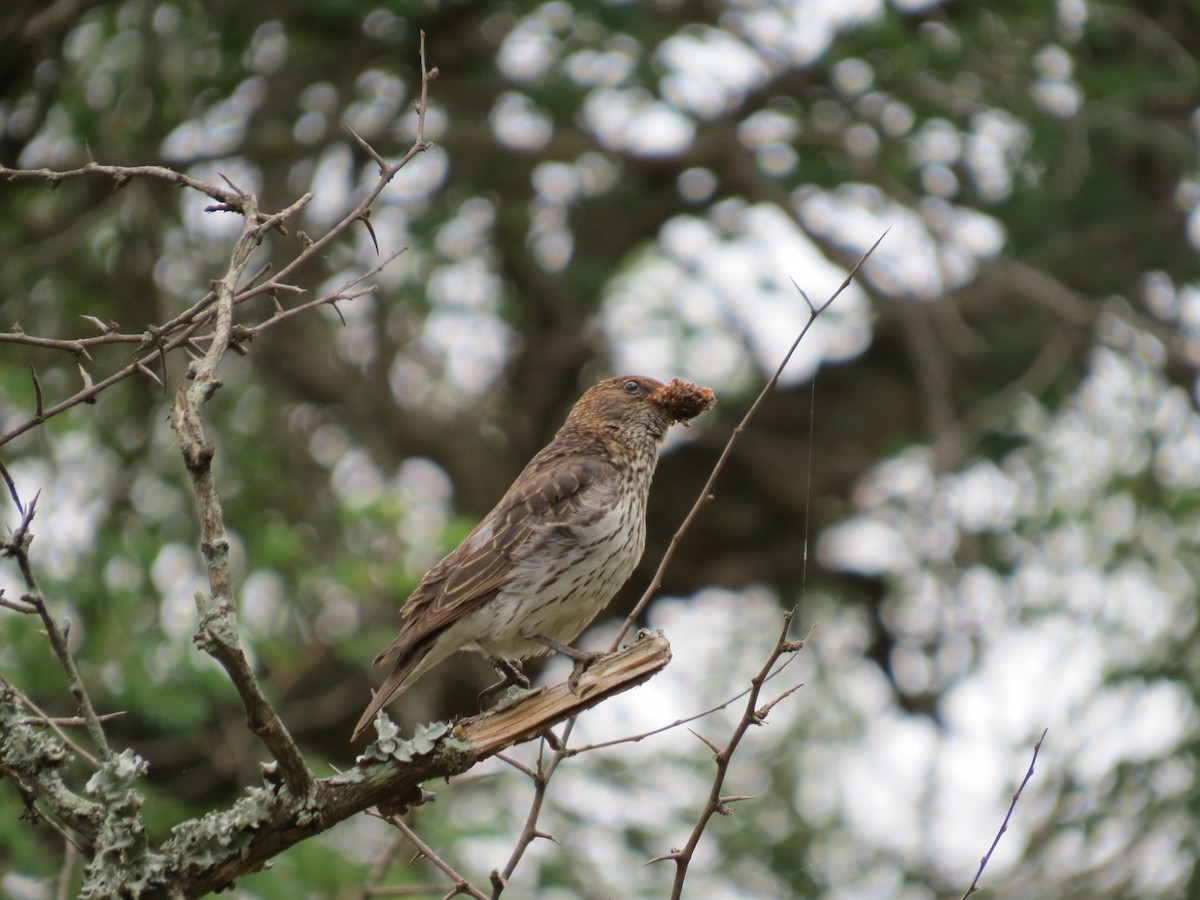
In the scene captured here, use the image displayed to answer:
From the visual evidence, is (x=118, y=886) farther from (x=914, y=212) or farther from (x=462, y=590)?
(x=914, y=212)

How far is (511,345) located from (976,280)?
3.32 meters

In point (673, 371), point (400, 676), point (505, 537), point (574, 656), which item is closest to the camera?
point (574, 656)

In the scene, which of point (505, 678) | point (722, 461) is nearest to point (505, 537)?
point (505, 678)

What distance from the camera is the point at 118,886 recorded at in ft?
8.82

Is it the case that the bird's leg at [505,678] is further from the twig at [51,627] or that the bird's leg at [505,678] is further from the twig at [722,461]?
the twig at [51,627]

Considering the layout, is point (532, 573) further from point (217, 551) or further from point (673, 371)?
point (673, 371)

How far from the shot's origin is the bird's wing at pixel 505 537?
175 inches

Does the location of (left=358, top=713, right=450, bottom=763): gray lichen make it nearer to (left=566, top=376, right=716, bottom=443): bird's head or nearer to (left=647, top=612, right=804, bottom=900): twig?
(left=647, top=612, right=804, bottom=900): twig

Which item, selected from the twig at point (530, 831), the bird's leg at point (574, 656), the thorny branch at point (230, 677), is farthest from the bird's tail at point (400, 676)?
the thorny branch at point (230, 677)

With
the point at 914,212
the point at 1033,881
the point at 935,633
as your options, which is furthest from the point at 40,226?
the point at 1033,881

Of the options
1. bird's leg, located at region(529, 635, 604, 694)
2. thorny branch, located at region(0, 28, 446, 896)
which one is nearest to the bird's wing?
bird's leg, located at region(529, 635, 604, 694)

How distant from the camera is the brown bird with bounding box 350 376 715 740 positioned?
14.7ft

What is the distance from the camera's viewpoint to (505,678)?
4484mm

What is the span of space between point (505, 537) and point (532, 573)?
0.23 m
